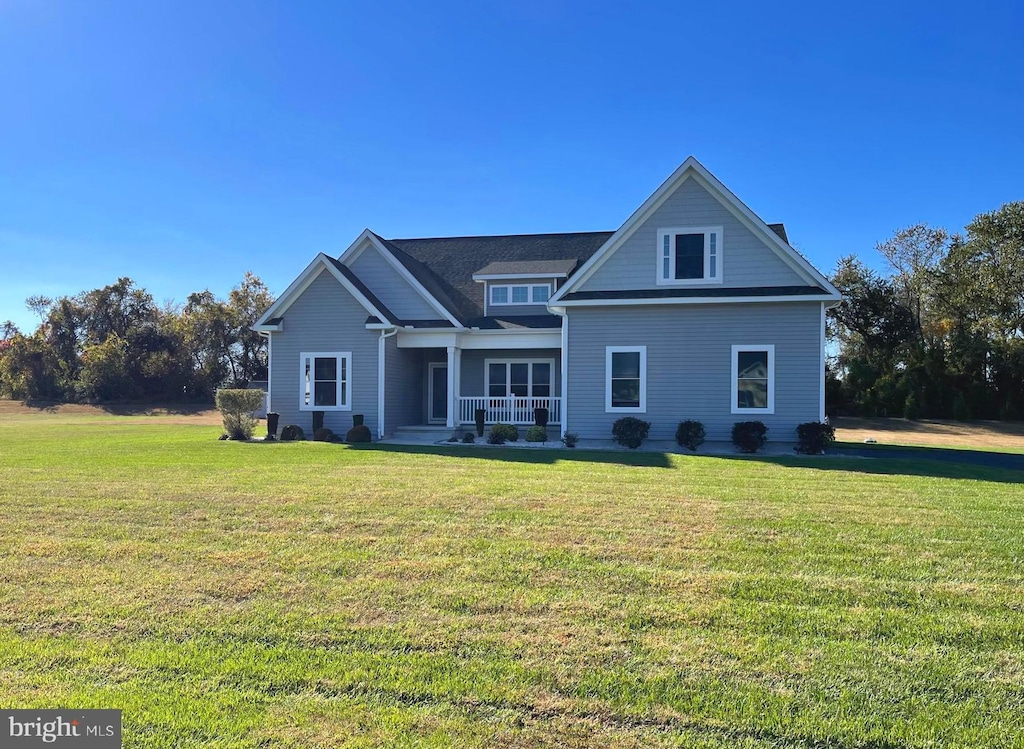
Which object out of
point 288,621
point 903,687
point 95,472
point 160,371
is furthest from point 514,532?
point 160,371

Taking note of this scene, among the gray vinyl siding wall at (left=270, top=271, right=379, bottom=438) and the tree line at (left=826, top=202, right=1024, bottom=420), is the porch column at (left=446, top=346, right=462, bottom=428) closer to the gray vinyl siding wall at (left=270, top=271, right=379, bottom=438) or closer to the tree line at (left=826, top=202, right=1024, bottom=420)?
the gray vinyl siding wall at (left=270, top=271, right=379, bottom=438)

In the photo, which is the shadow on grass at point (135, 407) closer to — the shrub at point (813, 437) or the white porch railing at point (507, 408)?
the white porch railing at point (507, 408)

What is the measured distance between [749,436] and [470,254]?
1315 cm

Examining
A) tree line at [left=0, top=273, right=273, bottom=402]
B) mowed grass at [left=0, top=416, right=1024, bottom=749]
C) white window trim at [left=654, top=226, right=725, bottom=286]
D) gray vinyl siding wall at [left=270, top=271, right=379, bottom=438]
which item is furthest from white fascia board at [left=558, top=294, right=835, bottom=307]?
tree line at [left=0, top=273, right=273, bottom=402]

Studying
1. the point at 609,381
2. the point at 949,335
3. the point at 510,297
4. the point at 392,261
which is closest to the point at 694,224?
the point at 609,381

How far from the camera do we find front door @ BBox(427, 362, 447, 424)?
2264 cm

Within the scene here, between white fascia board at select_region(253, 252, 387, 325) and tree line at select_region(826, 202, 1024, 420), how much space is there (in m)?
28.3

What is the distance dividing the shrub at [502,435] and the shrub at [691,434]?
4497 millimetres

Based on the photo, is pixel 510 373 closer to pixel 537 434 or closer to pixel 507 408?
pixel 507 408

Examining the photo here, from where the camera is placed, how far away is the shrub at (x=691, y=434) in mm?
16734

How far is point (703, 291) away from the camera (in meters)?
17.5

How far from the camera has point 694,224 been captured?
17641 mm

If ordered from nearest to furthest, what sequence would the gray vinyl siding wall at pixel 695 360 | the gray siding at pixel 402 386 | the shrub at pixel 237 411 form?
the gray vinyl siding wall at pixel 695 360
the shrub at pixel 237 411
the gray siding at pixel 402 386

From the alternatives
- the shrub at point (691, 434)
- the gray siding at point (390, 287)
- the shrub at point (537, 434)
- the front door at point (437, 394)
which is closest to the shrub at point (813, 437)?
the shrub at point (691, 434)
